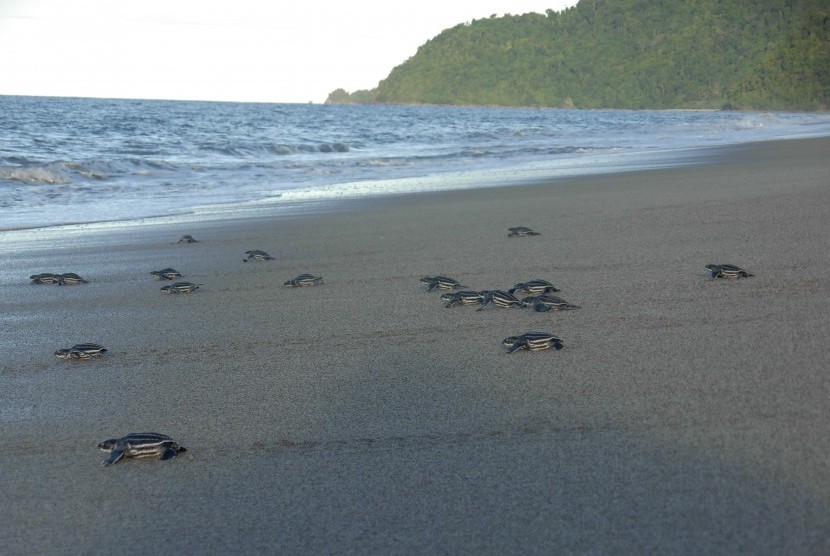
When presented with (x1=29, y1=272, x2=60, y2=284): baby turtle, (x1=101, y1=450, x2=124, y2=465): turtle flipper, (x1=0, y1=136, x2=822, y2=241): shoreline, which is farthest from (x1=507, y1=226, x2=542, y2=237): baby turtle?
(x1=101, y1=450, x2=124, y2=465): turtle flipper

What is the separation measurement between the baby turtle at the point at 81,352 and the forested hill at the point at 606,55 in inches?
3494

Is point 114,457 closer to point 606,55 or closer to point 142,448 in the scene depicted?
point 142,448

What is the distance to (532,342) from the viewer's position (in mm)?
4078

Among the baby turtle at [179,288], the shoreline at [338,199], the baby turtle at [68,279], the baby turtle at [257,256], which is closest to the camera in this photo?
the baby turtle at [179,288]

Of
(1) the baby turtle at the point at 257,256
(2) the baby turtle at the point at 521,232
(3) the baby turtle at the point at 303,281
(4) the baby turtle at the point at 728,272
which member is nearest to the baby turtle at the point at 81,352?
(3) the baby turtle at the point at 303,281

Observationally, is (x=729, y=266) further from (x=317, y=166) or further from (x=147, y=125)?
(x=147, y=125)

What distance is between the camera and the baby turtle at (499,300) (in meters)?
4.96

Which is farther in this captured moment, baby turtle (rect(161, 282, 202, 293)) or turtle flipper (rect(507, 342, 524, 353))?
baby turtle (rect(161, 282, 202, 293))

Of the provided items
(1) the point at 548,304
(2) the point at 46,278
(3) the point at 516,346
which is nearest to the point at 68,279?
(2) the point at 46,278

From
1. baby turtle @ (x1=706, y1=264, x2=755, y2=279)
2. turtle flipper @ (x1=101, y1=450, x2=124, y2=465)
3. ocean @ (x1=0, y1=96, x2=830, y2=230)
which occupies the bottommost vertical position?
ocean @ (x1=0, y1=96, x2=830, y2=230)

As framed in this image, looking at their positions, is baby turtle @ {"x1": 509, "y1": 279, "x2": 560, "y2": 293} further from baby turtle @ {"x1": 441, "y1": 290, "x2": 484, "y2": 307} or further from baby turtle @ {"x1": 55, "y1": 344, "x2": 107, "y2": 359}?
baby turtle @ {"x1": 55, "y1": 344, "x2": 107, "y2": 359}

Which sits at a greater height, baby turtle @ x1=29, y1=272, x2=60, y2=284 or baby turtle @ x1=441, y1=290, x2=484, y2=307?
baby turtle @ x1=441, y1=290, x2=484, y2=307

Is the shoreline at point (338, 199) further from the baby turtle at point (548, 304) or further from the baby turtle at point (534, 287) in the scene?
the baby turtle at point (548, 304)

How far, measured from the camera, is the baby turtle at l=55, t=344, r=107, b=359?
434cm
